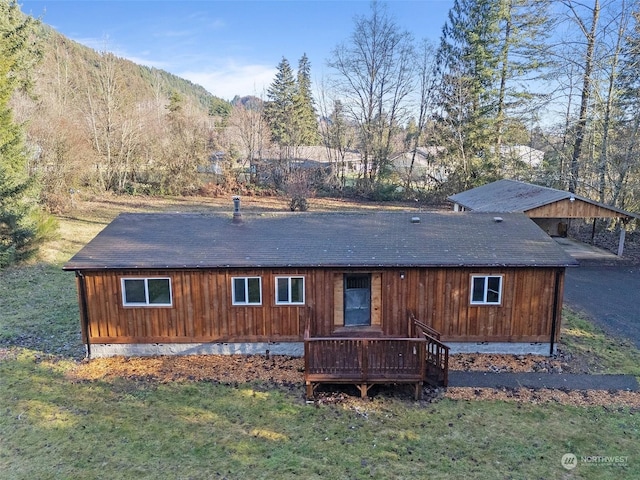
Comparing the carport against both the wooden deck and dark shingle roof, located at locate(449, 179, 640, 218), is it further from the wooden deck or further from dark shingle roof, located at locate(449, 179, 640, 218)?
the wooden deck

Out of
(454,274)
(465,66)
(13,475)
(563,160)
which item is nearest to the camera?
(13,475)

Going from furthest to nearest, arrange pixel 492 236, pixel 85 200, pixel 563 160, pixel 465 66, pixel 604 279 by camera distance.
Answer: pixel 465 66
pixel 85 200
pixel 563 160
pixel 604 279
pixel 492 236

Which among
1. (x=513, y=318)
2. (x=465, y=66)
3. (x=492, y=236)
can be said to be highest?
(x=465, y=66)

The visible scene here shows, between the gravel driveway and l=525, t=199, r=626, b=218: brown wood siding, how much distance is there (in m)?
2.27

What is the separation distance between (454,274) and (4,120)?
17800 millimetres

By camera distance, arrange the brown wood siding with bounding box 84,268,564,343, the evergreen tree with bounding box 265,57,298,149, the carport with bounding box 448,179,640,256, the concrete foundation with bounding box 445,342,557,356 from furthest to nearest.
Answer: the evergreen tree with bounding box 265,57,298,149 → the carport with bounding box 448,179,640,256 → the concrete foundation with bounding box 445,342,557,356 → the brown wood siding with bounding box 84,268,564,343

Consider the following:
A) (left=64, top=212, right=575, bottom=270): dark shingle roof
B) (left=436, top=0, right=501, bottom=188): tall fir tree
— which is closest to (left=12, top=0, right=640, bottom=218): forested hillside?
(left=436, top=0, right=501, bottom=188): tall fir tree

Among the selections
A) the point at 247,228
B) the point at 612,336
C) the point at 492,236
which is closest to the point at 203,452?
the point at 247,228

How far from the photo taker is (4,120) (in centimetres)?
1664

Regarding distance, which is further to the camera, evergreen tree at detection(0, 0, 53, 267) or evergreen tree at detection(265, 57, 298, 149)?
evergreen tree at detection(265, 57, 298, 149)

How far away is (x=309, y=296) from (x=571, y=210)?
1362 centimetres

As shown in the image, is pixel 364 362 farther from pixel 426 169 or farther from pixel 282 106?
pixel 282 106

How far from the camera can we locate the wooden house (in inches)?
388

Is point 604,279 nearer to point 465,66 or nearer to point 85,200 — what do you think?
point 465,66
